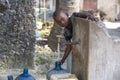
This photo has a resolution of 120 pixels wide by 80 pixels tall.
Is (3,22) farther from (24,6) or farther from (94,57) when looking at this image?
(94,57)

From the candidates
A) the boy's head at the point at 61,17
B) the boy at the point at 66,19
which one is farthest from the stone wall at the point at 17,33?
the boy's head at the point at 61,17

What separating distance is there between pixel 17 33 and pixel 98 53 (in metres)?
3.10

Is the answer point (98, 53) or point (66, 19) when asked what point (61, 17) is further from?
point (98, 53)

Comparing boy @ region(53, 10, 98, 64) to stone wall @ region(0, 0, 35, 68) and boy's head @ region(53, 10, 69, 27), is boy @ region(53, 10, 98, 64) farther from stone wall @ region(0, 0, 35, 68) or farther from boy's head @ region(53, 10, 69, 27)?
stone wall @ region(0, 0, 35, 68)

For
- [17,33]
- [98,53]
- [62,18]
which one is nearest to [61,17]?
[62,18]

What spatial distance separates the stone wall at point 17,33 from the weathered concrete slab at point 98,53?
2.84m

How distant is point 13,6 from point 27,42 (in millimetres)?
776

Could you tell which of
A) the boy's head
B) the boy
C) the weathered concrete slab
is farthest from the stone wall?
the weathered concrete slab

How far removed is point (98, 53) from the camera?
9.94 ft

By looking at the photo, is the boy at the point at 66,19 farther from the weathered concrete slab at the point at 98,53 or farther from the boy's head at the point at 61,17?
the weathered concrete slab at the point at 98,53

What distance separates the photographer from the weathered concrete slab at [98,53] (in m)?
2.98

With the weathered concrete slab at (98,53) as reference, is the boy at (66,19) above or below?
above

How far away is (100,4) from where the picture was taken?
1847cm

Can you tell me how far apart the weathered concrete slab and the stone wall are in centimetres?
284
